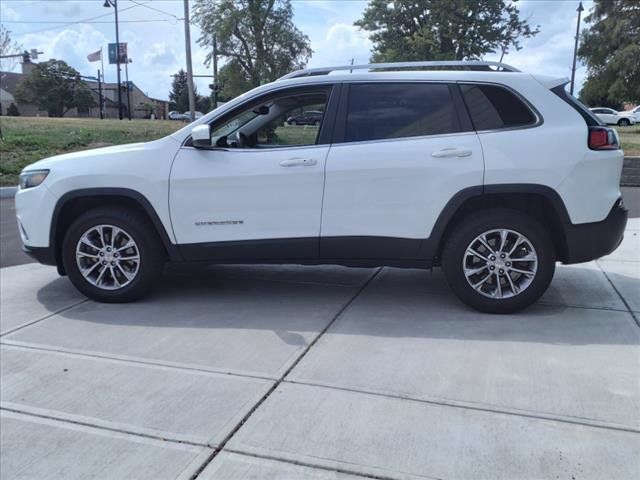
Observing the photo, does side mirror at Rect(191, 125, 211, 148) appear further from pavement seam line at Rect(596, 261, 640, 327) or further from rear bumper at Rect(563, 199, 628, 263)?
pavement seam line at Rect(596, 261, 640, 327)

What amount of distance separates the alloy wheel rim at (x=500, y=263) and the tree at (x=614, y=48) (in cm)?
3233

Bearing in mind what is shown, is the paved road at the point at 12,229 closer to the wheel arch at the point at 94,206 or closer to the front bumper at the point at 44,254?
the front bumper at the point at 44,254

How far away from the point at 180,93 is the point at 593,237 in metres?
108

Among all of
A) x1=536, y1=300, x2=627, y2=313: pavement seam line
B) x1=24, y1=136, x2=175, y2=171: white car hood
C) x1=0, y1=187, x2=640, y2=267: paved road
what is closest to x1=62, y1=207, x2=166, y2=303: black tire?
x1=24, y1=136, x2=175, y2=171: white car hood

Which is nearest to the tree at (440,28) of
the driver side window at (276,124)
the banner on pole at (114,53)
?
the banner on pole at (114,53)

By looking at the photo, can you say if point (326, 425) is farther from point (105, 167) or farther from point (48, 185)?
point (48, 185)

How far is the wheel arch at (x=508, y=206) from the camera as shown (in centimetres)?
425

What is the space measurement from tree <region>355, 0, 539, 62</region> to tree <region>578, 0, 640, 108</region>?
6.86 meters

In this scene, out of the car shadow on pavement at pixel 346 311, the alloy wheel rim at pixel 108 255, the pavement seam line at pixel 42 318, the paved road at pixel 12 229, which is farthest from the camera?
the paved road at pixel 12 229

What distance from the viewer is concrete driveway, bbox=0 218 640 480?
8.87 feet

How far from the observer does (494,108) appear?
441 cm

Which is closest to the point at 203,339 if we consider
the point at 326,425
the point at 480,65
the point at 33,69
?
the point at 326,425

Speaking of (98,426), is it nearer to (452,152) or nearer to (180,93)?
(452,152)

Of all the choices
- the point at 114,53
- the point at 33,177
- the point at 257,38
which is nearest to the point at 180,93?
the point at 114,53
